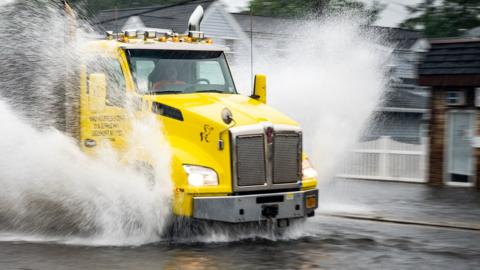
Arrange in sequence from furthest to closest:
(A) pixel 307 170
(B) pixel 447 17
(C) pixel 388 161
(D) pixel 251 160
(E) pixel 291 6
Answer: (B) pixel 447 17 < (E) pixel 291 6 < (C) pixel 388 161 < (A) pixel 307 170 < (D) pixel 251 160

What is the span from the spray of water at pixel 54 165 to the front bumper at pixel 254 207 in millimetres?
535

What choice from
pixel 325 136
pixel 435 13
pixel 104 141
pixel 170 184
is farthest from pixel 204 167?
pixel 435 13

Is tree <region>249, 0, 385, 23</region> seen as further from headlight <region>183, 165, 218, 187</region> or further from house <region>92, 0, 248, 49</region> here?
headlight <region>183, 165, 218, 187</region>

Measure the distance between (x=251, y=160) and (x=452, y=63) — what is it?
11.8m

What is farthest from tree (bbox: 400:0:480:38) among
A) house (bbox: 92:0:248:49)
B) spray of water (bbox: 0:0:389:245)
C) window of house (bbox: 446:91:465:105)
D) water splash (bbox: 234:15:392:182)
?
spray of water (bbox: 0:0:389:245)

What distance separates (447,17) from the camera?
51.0m

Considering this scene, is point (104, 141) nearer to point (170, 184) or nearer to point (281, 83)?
point (170, 184)

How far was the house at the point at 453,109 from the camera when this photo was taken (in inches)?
831

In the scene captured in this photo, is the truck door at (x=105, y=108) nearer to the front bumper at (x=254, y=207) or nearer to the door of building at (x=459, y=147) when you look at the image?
the front bumper at (x=254, y=207)

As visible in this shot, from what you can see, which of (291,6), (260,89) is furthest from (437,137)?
(291,6)

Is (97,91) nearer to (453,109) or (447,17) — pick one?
(453,109)

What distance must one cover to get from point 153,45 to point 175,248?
300 centimetres

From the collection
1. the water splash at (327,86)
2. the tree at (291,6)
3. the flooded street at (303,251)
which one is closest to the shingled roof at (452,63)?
the water splash at (327,86)

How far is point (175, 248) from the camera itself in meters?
10.8
